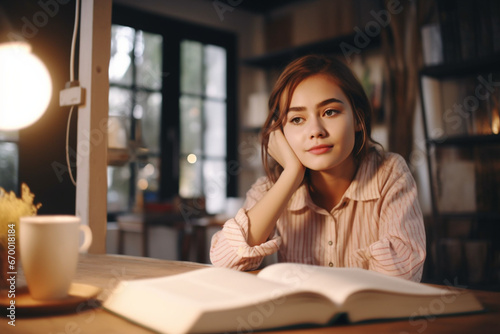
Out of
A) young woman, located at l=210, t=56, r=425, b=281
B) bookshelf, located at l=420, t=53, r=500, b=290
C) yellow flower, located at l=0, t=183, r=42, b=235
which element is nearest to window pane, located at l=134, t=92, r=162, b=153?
bookshelf, located at l=420, t=53, r=500, b=290

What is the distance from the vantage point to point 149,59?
4148 mm

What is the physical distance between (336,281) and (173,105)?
393 cm

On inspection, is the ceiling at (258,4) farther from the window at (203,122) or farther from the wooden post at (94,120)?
the wooden post at (94,120)

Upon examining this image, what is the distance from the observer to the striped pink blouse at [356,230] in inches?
41.6

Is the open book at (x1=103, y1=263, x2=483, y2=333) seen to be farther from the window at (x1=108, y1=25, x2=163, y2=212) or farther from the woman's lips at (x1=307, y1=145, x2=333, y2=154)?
the window at (x1=108, y1=25, x2=163, y2=212)

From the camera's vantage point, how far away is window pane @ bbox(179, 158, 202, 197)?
438cm

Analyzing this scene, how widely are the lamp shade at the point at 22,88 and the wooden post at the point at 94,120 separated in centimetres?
26

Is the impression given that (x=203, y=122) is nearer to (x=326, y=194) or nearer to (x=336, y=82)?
(x=326, y=194)

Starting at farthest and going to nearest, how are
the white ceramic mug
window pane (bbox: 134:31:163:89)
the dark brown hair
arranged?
1. window pane (bbox: 134:31:163:89)
2. the dark brown hair
3. the white ceramic mug

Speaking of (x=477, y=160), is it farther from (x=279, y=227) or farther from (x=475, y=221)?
(x=279, y=227)

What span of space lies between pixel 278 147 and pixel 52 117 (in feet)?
2.28

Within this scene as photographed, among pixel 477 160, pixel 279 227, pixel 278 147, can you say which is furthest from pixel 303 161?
pixel 477 160

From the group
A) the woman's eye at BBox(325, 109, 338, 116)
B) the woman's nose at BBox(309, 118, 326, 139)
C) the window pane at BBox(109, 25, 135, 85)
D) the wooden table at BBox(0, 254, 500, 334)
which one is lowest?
the wooden table at BBox(0, 254, 500, 334)

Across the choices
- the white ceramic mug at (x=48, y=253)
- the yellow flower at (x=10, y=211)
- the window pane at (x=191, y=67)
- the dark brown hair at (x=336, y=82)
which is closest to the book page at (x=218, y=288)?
the white ceramic mug at (x=48, y=253)
